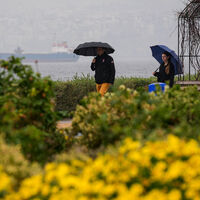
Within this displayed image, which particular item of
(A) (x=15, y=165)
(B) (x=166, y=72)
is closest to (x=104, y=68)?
(B) (x=166, y=72)

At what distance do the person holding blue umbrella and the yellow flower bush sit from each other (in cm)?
581

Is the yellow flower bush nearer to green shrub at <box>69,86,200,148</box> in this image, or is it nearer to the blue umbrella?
green shrub at <box>69,86,200,148</box>

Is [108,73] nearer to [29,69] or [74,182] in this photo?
[29,69]

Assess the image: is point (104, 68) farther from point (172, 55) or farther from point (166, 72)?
point (172, 55)

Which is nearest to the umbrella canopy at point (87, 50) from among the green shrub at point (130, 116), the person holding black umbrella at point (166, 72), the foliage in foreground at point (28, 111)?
the person holding black umbrella at point (166, 72)

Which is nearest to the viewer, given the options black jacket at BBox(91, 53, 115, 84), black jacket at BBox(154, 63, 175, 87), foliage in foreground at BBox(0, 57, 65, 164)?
foliage in foreground at BBox(0, 57, 65, 164)

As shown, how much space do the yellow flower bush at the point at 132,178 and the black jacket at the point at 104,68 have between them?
22.7ft

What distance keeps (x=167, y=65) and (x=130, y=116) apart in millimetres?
5814

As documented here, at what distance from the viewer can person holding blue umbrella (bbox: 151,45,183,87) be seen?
983 centimetres

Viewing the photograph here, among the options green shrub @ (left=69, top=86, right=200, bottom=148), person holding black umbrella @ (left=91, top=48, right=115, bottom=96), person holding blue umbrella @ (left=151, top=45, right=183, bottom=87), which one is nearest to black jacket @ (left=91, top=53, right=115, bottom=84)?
person holding black umbrella @ (left=91, top=48, right=115, bottom=96)

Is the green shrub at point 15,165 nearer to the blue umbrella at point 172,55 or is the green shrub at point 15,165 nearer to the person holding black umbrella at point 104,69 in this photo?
the person holding black umbrella at point 104,69

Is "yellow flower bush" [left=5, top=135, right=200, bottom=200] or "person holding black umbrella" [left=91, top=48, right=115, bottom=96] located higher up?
"person holding black umbrella" [left=91, top=48, right=115, bottom=96]

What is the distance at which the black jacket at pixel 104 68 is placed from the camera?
9.97 m

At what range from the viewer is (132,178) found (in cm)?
297
